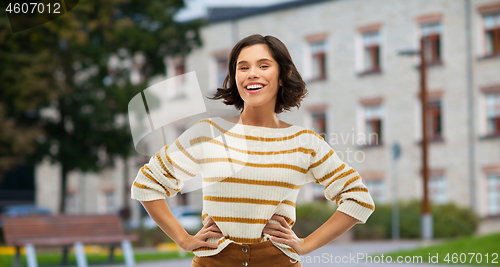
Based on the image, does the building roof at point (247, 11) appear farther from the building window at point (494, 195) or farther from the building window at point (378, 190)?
the building window at point (494, 195)

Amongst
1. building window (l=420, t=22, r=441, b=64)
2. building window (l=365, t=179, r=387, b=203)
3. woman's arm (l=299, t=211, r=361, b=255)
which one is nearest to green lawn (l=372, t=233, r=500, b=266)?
woman's arm (l=299, t=211, r=361, b=255)

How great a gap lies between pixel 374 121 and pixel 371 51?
10.2 feet

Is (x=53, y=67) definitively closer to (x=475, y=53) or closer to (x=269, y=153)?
(x=475, y=53)

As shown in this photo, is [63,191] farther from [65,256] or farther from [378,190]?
[378,190]

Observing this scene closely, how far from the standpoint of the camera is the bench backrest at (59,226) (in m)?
11.1

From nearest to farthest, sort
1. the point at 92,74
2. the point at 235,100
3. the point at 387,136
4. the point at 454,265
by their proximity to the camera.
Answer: the point at 235,100
the point at 454,265
the point at 92,74
the point at 387,136

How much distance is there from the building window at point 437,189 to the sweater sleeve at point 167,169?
83.2 feet

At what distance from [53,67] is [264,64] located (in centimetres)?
1897

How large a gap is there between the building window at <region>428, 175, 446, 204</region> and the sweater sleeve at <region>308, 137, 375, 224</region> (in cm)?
2516

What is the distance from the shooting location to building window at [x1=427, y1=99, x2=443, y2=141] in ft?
88.8

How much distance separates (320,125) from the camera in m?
30.4

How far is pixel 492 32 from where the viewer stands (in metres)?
25.8

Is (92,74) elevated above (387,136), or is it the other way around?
(92,74)

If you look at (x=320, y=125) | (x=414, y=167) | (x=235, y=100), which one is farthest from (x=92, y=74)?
(x=235, y=100)
